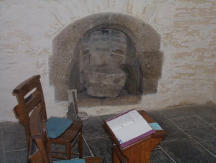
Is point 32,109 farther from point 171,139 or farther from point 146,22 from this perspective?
point 146,22

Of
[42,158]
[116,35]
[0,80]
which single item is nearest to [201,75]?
[116,35]

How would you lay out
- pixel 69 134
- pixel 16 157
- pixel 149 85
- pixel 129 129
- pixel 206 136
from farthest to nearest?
pixel 149 85 < pixel 206 136 < pixel 16 157 < pixel 69 134 < pixel 129 129

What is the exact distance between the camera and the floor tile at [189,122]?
10.8 feet

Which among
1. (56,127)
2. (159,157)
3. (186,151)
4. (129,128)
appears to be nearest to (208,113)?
(186,151)

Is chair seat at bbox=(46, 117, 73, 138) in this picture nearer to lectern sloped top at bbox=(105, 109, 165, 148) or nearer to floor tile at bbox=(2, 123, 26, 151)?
lectern sloped top at bbox=(105, 109, 165, 148)

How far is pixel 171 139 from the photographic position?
2.96 metres

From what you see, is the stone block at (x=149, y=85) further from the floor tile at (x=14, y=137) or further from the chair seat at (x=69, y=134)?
the floor tile at (x=14, y=137)

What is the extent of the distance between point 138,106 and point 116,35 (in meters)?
1.11

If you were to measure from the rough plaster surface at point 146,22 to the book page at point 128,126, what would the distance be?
5.09 ft

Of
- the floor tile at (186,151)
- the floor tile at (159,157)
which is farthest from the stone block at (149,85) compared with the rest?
the floor tile at (159,157)

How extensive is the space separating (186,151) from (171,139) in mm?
273

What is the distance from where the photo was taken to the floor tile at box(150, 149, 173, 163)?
2.53 m

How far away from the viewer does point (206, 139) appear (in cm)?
299

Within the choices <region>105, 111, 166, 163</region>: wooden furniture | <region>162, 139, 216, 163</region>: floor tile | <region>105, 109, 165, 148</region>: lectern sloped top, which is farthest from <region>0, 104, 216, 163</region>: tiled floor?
<region>105, 109, 165, 148</region>: lectern sloped top
